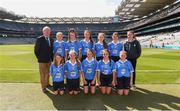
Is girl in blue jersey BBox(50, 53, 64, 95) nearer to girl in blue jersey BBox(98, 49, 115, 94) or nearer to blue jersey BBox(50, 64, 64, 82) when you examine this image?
blue jersey BBox(50, 64, 64, 82)

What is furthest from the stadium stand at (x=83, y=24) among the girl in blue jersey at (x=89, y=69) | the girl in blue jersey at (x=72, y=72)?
the girl in blue jersey at (x=72, y=72)

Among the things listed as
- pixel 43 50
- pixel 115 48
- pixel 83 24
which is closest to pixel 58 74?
pixel 43 50

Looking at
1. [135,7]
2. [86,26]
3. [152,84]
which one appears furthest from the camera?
[86,26]

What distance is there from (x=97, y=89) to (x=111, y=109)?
2393 mm

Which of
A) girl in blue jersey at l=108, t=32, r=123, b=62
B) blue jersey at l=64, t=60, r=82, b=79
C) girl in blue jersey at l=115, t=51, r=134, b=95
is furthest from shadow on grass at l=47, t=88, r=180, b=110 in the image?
girl in blue jersey at l=108, t=32, r=123, b=62

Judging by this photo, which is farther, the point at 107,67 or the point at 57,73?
the point at 107,67

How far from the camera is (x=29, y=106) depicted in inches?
284

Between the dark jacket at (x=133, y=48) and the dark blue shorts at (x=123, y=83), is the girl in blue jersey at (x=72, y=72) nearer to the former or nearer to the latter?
the dark blue shorts at (x=123, y=83)

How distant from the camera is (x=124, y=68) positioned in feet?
29.2

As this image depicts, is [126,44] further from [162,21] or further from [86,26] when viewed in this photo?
[86,26]

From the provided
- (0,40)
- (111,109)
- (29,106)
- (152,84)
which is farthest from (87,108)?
(0,40)

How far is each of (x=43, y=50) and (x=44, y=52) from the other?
76 mm

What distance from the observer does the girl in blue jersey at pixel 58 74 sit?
8656 millimetres

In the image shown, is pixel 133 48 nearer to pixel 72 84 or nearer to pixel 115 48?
pixel 115 48
